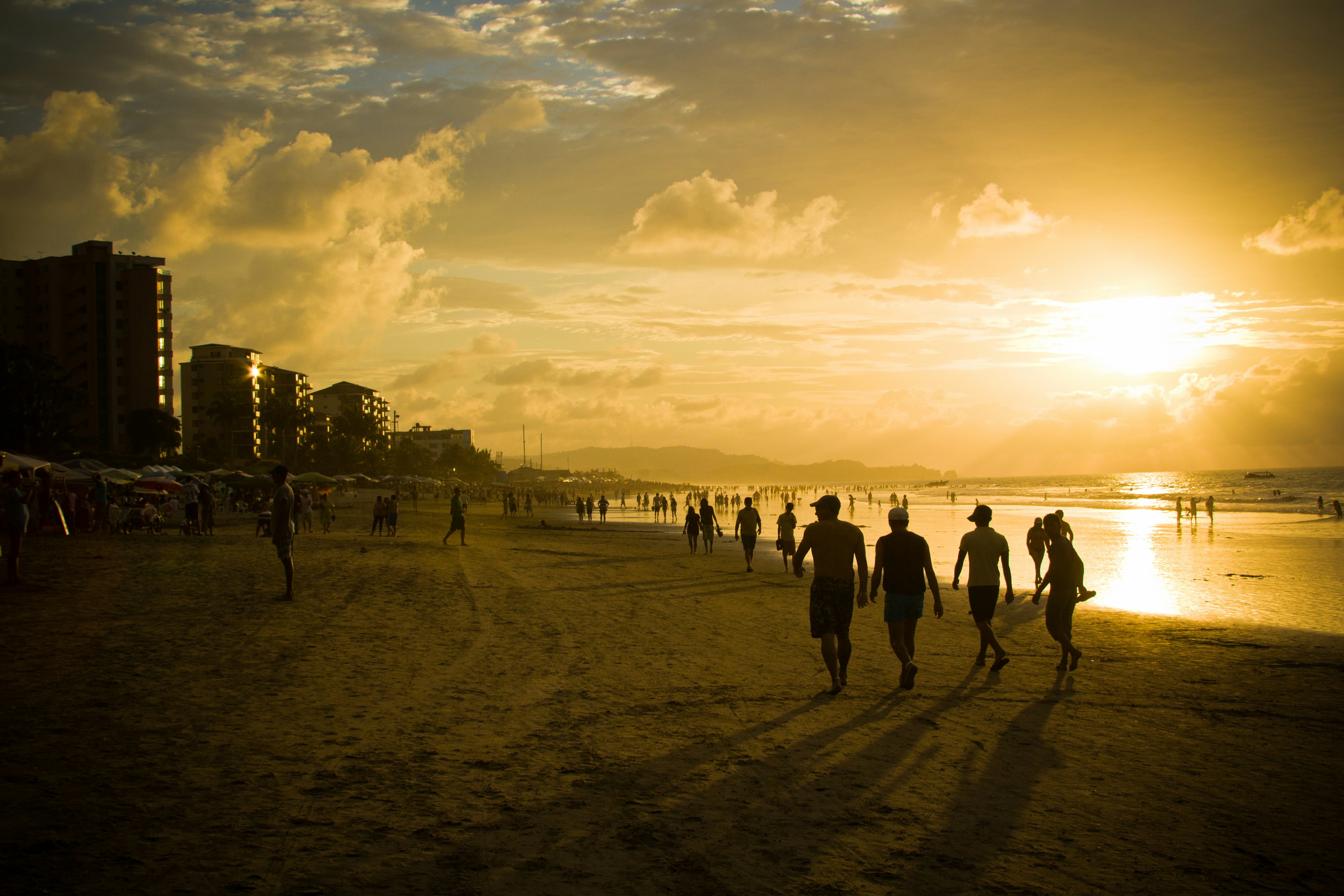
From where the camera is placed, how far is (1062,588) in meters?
8.48

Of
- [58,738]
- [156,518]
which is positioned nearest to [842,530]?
[58,738]

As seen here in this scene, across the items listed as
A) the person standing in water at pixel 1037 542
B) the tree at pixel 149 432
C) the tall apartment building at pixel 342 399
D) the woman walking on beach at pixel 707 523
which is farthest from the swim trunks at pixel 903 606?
the tall apartment building at pixel 342 399

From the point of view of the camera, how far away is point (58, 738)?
17.6 ft

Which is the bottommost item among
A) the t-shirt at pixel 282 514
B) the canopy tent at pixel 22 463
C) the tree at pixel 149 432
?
the t-shirt at pixel 282 514

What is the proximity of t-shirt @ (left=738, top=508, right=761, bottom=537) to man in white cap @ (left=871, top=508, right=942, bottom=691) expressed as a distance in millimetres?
10556

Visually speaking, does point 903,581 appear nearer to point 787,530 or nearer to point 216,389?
point 787,530

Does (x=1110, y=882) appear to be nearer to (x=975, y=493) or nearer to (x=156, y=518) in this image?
(x=156, y=518)

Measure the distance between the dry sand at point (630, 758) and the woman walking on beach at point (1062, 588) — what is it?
45 cm

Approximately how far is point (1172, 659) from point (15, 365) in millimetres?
60420

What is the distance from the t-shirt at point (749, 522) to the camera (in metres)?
18.5

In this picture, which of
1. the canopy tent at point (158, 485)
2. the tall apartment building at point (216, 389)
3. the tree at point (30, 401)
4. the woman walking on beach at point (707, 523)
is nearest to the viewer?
the woman walking on beach at point (707, 523)

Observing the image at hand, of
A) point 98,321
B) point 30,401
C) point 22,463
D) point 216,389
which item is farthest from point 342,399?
point 22,463

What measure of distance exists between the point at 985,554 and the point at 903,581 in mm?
1438

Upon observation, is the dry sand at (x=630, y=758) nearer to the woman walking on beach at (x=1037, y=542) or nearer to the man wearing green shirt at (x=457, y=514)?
the woman walking on beach at (x=1037, y=542)
